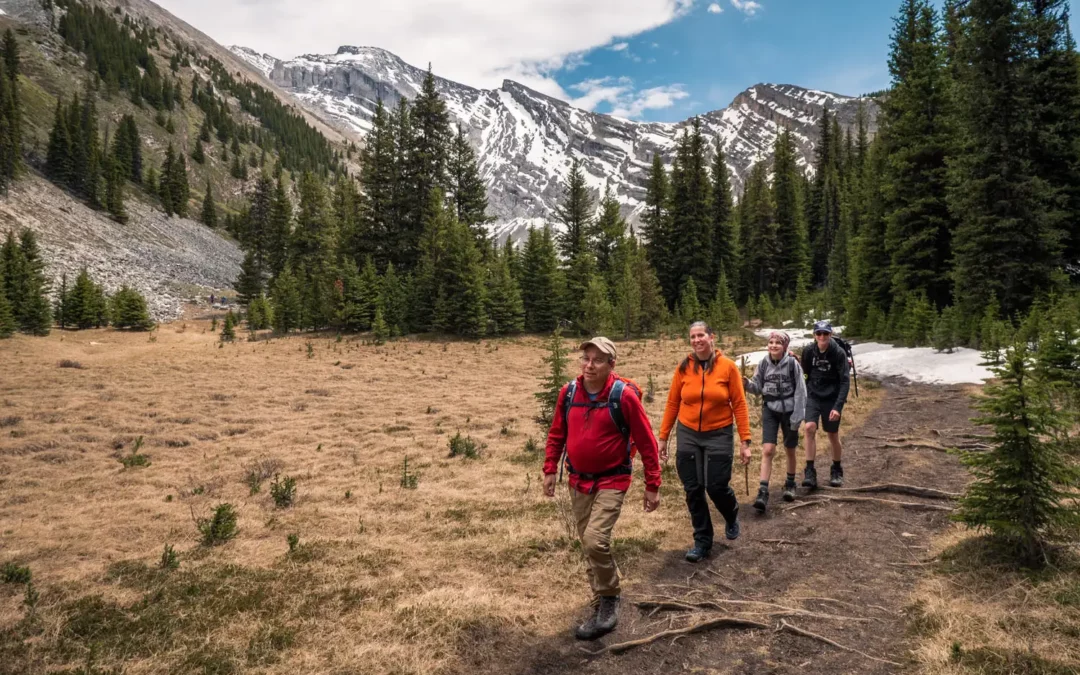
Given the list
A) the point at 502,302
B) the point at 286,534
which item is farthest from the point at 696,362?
the point at 502,302

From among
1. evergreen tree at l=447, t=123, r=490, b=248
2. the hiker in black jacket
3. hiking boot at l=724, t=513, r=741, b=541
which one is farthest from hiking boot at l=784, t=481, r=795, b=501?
evergreen tree at l=447, t=123, r=490, b=248

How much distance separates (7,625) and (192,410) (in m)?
10.4

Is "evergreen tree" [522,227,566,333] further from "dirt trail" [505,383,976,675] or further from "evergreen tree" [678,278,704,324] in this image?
"dirt trail" [505,383,976,675]

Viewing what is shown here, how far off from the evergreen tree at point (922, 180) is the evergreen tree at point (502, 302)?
63.1ft

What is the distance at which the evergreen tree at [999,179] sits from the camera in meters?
16.7

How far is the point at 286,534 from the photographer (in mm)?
6922

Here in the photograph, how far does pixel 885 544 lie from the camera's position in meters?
5.71

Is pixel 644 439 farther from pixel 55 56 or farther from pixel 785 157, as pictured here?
pixel 55 56

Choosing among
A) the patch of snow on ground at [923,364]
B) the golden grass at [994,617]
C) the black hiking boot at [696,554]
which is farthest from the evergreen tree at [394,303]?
the golden grass at [994,617]

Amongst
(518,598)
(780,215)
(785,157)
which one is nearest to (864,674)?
(518,598)

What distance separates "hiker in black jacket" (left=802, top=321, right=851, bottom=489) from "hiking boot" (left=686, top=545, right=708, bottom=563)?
283cm

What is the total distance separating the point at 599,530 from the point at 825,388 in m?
5.18

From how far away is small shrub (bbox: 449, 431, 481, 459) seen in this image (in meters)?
10.6

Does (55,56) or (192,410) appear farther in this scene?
(55,56)
